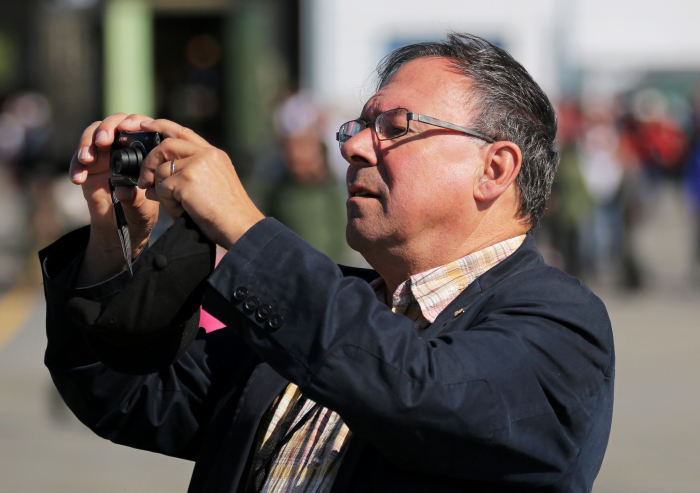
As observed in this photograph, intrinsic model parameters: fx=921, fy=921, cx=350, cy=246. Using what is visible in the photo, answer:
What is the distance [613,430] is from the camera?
5.93 m

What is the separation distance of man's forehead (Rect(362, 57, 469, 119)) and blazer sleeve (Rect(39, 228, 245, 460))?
2.30ft

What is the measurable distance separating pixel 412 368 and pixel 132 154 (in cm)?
69

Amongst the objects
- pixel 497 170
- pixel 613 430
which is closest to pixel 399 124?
pixel 497 170

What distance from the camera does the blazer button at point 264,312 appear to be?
1.55m

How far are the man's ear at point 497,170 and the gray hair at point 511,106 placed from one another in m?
0.02

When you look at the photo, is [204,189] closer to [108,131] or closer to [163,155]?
[163,155]

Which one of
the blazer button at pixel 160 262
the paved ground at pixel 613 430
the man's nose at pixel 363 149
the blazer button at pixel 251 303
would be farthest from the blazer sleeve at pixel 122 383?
the paved ground at pixel 613 430

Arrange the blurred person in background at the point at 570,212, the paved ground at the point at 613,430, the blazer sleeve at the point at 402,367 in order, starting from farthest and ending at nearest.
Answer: the blurred person in background at the point at 570,212 → the paved ground at the point at 613,430 → the blazer sleeve at the point at 402,367

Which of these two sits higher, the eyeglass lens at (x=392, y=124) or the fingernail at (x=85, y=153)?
the eyeglass lens at (x=392, y=124)

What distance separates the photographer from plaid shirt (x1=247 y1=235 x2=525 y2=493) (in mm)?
1891

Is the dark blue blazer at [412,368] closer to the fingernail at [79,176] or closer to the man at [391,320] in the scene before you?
the man at [391,320]

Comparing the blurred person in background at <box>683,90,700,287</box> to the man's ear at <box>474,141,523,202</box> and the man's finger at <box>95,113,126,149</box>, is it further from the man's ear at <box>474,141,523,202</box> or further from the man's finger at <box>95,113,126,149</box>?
the man's finger at <box>95,113,126,149</box>

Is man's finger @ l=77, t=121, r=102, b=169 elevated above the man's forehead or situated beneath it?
situated beneath

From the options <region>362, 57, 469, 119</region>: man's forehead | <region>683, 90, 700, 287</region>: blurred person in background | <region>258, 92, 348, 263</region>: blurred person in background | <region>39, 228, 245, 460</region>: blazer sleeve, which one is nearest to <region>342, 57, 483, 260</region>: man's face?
<region>362, 57, 469, 119</region>: man's forehead
